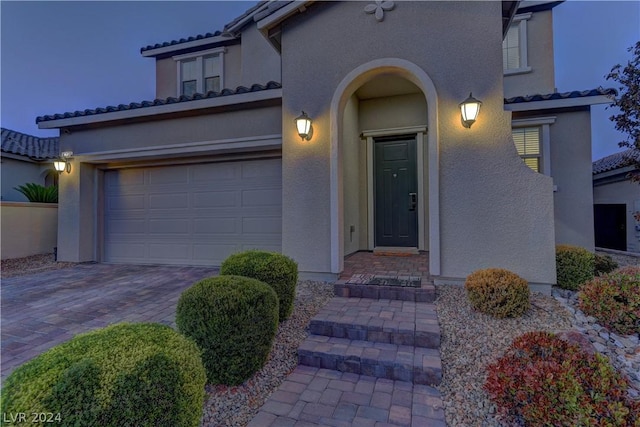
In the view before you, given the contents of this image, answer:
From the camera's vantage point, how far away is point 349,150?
22.5 ft

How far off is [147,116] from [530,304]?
28.2ft

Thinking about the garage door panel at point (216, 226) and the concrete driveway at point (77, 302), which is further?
the garage door panel at point (216, 226)

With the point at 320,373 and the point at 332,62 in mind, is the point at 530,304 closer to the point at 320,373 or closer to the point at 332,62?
the point at 320,373

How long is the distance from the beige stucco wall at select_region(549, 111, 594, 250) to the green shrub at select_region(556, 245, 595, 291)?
2.44m

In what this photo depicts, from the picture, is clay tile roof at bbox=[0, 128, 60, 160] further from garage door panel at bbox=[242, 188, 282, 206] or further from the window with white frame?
the window with white frame

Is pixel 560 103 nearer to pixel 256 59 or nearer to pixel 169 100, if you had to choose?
pixel 256 59

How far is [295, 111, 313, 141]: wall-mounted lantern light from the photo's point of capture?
5.25 metres

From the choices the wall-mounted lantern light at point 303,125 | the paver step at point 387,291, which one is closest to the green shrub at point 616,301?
the paver step at point 387,291

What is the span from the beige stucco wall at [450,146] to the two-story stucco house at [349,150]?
23 mm

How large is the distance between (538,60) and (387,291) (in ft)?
27.5

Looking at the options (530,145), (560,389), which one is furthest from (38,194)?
(530,145)

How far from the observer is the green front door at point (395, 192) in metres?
7.20

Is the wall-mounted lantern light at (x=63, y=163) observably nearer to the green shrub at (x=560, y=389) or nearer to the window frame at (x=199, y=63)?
the window frame at (x=199, y=63)

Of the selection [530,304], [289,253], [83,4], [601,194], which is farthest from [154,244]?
[601,194]
